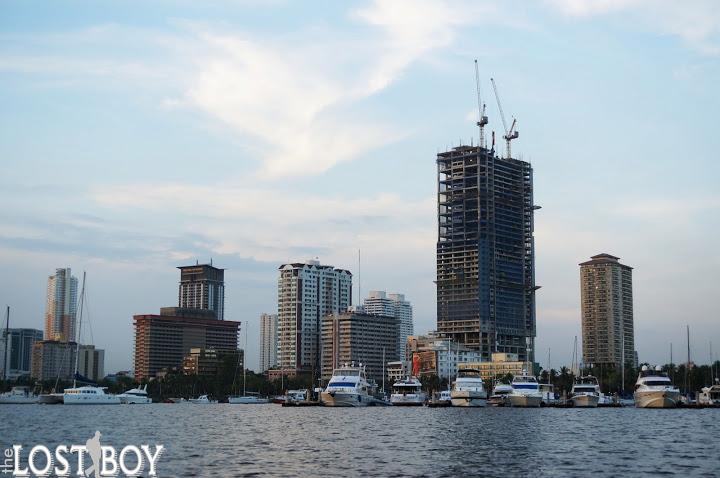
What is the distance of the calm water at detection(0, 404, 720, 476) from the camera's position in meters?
76.2

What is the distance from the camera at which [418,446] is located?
9900 cm

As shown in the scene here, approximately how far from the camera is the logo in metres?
69.8

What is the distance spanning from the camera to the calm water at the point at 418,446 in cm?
7625

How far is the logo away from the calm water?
2.16m

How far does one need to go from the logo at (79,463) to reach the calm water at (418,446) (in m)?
2.16

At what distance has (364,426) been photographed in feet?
455

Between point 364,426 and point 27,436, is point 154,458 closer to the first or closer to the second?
point 27,436

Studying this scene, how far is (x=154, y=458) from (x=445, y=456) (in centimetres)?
2669

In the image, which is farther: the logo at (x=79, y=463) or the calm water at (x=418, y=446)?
the calm water at (x=418, y=446)

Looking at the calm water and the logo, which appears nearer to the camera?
the logo

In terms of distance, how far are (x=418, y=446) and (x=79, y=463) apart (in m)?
39.1

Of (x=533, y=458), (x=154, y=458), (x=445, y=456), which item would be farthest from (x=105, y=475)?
(x=533, y=458)

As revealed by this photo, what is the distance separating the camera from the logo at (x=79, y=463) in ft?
229

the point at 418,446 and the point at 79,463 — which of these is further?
the point at 418,446
